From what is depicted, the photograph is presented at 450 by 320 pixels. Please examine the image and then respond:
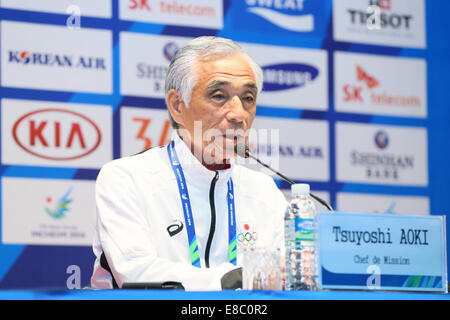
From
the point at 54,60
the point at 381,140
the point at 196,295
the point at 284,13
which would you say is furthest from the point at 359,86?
the point at 196,295

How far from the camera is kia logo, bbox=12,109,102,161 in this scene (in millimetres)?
3832

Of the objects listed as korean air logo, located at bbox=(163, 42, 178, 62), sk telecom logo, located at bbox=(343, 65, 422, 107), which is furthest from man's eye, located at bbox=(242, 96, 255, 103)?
sk telecom logo, located at bbox=(343, 65, 422, 107)

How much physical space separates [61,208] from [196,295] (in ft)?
8.26

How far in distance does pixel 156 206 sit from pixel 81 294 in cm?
122

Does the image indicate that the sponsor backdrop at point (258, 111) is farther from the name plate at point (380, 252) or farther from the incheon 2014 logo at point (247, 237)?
the name plate at point (380, 252)

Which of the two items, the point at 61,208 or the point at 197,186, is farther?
the point at 61,208

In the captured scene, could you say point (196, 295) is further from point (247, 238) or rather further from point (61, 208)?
point (61, 208)

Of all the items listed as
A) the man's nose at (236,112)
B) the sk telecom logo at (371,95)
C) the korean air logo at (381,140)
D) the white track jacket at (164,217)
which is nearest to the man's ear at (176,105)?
the white track jacket at (164,217)

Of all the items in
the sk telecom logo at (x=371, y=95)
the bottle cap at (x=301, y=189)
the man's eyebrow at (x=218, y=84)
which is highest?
the sk telecom logo at (x=371, y=95)

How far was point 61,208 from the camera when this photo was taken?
3850 millimetres

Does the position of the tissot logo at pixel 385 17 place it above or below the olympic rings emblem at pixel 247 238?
above

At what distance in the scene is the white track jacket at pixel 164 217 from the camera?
237 centimetres

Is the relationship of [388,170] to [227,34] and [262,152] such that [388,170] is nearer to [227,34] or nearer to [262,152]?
[262,152]

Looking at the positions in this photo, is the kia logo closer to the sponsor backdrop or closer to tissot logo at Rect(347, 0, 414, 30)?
the sponsor backdrop
